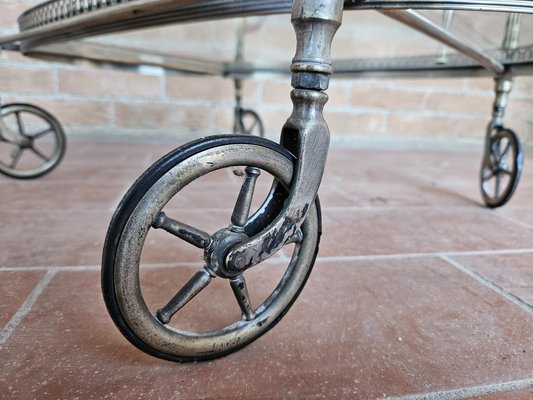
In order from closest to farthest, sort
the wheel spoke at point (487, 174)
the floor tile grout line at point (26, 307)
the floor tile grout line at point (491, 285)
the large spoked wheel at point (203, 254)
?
1. the large spoked wheel at point (203, 254)
2. the floor tile grout line at point (26, 307)
3. the floor tile grout line at point (491, 285)
4. the wheel spoke at point (487, 174)

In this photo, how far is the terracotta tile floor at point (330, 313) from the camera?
449 millimetres

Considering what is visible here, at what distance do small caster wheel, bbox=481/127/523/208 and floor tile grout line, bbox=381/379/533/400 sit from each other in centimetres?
72

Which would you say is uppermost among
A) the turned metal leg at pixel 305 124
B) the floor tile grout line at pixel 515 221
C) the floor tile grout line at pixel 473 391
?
the turned metal leg at pixel 305 124

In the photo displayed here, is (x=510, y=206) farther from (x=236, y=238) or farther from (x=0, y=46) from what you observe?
(x=0, y=46)

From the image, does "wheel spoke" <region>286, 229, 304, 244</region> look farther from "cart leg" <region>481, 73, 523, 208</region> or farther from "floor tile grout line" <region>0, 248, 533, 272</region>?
"cart leg" <region>481, 73, 523, 208</region>

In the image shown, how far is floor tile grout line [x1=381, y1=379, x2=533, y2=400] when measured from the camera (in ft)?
1.44

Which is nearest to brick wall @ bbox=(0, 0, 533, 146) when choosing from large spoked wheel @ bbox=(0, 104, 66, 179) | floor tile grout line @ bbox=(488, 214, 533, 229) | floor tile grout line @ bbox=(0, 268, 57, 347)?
large spoked wheel @ bbox=(0, 104, 66, 179)

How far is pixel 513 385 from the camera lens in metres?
0.46

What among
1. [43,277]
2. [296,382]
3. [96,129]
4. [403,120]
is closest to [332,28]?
[296,382]

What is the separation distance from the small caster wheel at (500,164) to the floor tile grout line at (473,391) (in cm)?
72

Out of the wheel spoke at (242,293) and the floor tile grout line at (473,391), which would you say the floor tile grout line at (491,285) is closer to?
the floor tile grout line at (473,391)

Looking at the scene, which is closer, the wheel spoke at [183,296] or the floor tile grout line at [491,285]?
the wheel spoke at [183,296]

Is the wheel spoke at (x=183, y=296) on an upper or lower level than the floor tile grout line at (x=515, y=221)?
upper

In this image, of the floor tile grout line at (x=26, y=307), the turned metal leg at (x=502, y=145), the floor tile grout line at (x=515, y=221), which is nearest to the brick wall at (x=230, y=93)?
the turned metal leg at (x=502, y=145)
